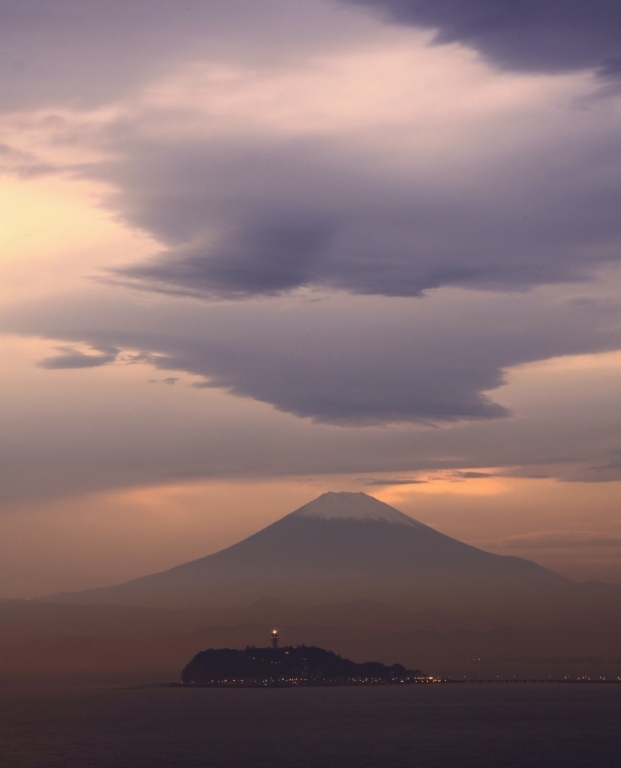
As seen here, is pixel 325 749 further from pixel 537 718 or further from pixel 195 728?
pixel 537 718

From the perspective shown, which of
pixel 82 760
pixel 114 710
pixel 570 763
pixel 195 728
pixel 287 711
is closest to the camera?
pixel 570 763

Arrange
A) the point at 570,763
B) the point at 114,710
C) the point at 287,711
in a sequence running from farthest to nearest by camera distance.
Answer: the point at 114,710 → the point at 287,711 → the point at 570,763

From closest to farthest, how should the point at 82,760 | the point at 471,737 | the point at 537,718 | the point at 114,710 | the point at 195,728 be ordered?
the point at 82,760 < the point at 471,737 < the point at 195,728 < the point at 537,718 < the point at 114,710

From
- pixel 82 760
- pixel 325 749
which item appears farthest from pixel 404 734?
pixel 82 760

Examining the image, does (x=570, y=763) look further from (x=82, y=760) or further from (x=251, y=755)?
(x=82, y=760)

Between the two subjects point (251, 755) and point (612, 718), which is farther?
point (612, 718)

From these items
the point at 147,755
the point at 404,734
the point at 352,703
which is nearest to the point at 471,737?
the point at 404,734
